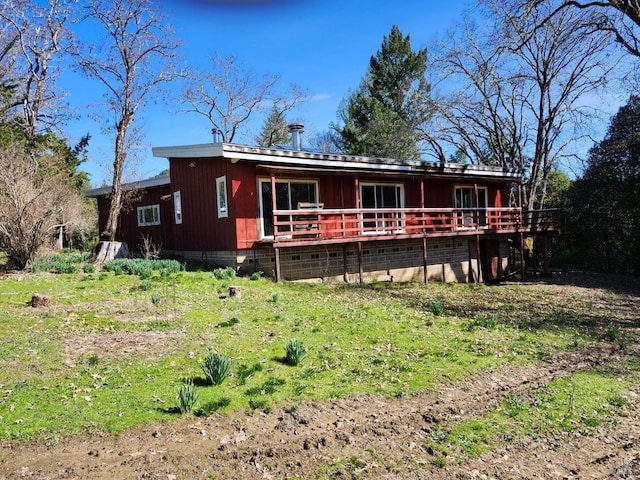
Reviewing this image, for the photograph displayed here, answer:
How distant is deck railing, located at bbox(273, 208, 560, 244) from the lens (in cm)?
1367

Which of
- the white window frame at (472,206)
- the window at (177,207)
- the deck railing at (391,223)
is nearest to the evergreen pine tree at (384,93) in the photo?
the white window frame at (472,206)

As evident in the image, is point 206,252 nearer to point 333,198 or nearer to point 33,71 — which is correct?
point 333,198

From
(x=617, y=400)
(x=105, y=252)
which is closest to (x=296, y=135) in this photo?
(x=105, y=252)

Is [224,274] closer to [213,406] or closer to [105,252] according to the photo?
[105,252]

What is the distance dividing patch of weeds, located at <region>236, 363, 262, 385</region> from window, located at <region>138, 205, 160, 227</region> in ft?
51.0

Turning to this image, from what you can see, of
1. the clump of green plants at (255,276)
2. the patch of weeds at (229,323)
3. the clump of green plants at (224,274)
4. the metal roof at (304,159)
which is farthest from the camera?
the metal roof at (304,159)

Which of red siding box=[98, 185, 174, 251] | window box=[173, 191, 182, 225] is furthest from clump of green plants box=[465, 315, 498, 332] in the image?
red siding box=[98, 185, 174, 251]

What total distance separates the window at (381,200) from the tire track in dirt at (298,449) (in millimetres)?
12352

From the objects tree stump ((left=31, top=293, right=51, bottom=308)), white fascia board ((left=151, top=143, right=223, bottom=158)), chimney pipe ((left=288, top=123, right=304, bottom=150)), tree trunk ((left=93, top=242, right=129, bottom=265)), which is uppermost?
chimney pipe ((left=288, top=123, right=304, bottom=150))

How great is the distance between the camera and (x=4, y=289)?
368 inches

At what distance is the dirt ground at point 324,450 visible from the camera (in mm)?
3564

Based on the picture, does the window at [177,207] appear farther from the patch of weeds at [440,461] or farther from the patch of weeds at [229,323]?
the patch of weeds at [440,461]

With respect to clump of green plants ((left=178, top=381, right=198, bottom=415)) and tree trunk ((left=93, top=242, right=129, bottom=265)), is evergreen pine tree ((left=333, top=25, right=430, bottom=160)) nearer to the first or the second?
tree trunk ((left=93, top=242, right=129, bottom=265))

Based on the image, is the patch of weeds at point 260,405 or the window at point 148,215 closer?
the patch of weeds at point 260,405
